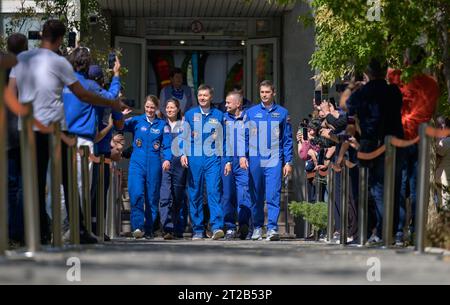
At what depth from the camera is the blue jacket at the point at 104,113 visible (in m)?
15.4

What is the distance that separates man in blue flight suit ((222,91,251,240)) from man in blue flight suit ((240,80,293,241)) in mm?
261

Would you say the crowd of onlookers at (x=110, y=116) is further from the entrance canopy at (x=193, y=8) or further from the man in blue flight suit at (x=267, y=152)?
the entrance canopy at (x=193, y=8)

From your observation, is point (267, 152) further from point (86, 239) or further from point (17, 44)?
point (86, 239)

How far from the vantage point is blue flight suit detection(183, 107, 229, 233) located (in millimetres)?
21484

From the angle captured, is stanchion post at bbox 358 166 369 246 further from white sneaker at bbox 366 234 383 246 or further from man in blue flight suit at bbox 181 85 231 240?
man in blue flight suit at bbox 181 85 231 240

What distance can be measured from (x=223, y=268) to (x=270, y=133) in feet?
36.7

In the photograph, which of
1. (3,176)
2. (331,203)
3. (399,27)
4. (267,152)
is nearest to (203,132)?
(267,152)

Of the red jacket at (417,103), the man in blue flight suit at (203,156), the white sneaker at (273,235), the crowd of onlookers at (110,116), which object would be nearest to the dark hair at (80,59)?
the crowd of onlookers at (110,116)

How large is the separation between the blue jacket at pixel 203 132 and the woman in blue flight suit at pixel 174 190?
26 centimetres

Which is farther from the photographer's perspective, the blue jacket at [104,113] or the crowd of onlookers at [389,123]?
the blue jacket at [104,113]

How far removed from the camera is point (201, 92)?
70.7ft

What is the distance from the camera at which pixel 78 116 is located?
50.5 feet

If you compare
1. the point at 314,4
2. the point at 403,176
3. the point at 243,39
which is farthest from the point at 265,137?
the point at 243,39

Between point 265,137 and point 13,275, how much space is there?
12.1m
